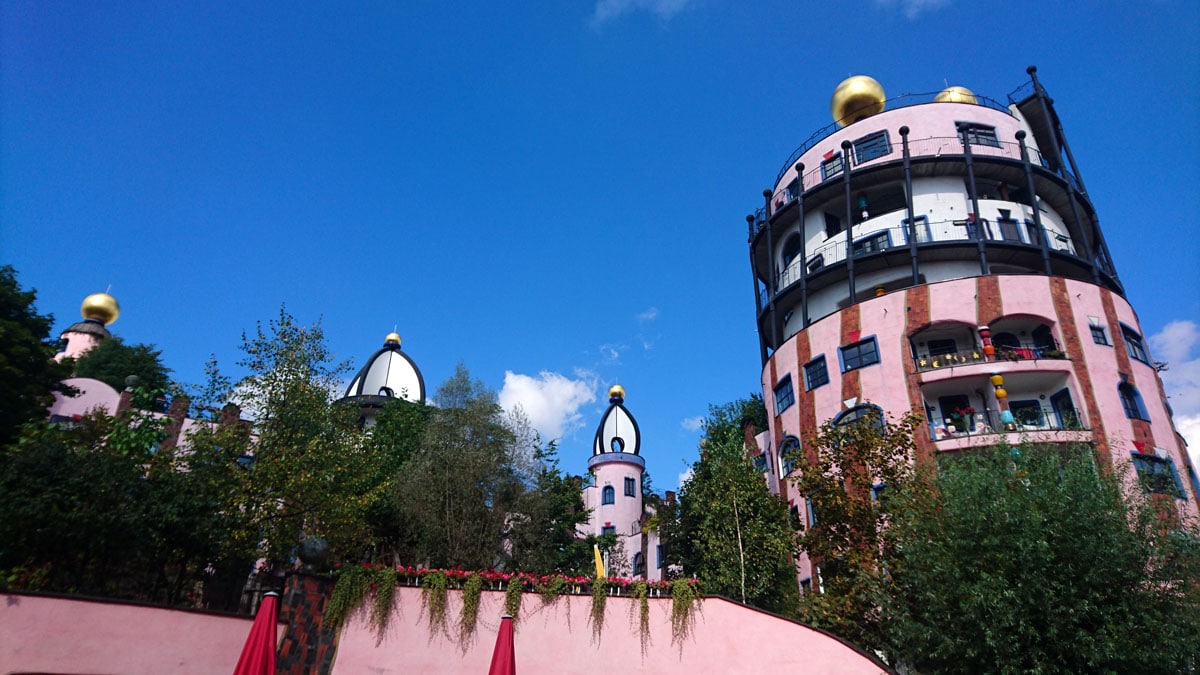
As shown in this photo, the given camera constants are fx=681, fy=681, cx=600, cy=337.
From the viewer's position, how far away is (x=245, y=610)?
1368 cm

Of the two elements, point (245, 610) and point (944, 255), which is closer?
point (245, 610)

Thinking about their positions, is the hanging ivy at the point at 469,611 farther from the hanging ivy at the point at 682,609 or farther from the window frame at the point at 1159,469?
the window frame at the point at 1159,469

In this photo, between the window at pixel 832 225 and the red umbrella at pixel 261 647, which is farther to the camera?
the window at pixel 832 225

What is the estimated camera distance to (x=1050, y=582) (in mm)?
Result: 11320

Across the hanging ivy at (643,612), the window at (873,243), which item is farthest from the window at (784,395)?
the hanging ivy at (643,612)

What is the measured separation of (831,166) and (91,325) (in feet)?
153

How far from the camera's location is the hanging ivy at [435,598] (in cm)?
1327

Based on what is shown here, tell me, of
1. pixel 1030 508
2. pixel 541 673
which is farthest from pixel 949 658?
pixel 541 673

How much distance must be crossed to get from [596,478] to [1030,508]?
28290 millimetres

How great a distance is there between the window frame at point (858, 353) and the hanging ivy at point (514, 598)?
14165mm

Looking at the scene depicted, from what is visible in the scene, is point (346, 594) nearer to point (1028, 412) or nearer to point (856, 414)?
point (856, 414)

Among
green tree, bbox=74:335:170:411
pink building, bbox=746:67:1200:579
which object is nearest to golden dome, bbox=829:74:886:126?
pink building, bbox=746:67:1200:579

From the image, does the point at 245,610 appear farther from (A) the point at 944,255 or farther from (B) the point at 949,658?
(A) the point at 944,255

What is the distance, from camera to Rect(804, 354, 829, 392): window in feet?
77.8
